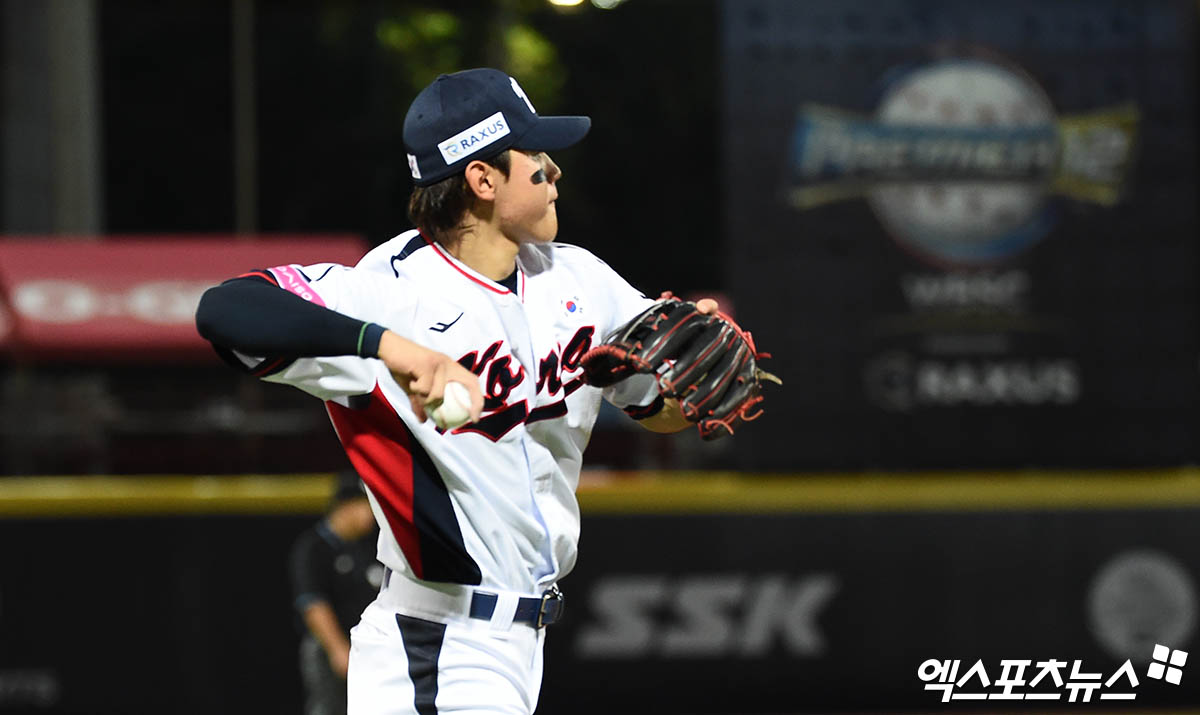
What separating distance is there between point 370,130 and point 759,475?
7547 millimetres

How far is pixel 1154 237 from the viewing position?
679 cm

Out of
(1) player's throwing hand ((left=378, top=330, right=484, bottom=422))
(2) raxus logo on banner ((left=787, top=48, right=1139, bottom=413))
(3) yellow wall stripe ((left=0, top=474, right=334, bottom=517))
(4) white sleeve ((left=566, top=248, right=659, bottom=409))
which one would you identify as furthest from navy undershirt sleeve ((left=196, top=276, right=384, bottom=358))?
(3) yellow wall stripe ((left=0, top=474, right=334, bottom=517))

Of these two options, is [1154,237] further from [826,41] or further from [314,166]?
[314,166]

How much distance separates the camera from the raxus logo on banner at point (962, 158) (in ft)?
22.0

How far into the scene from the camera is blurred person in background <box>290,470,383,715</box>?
5766 millimetres

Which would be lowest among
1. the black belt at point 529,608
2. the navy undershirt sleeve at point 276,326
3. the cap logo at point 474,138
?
the black belt at point 529,608

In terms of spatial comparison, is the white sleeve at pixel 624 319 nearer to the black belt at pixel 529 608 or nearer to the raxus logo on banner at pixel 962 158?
the black belt at pixel 529 608

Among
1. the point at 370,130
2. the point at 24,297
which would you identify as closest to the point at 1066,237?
the point at 24,297

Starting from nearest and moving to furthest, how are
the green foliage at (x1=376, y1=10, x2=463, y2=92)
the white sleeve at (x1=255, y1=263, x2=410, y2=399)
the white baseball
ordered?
1. the white baseball
2. the white sleeve at (x1=255, y1=263, x2=410, y2=399)
3. the green foliage at (x1=376, y1=10, x2=463, y2=92)

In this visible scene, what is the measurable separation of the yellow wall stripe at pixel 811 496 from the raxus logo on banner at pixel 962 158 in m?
1.05

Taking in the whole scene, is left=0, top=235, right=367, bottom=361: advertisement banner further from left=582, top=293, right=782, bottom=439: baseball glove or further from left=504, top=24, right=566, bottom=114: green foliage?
left=582, top=293, right=782, bottom=439: baseball glove

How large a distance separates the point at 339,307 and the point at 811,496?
4.84m

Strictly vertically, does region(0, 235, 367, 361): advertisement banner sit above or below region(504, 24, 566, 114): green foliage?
below

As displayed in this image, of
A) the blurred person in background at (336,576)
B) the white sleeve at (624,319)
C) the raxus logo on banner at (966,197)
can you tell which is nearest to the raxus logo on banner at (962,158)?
the raxus logo on banner at (966,197)
